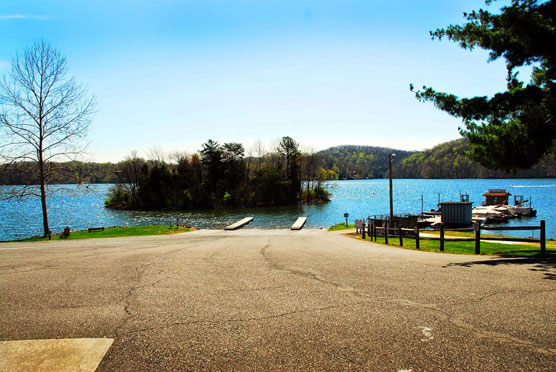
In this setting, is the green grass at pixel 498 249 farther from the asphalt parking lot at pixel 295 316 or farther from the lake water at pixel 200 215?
the lake water at pixel 200 215

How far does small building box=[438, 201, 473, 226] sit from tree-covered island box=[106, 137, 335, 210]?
4845 centimetres

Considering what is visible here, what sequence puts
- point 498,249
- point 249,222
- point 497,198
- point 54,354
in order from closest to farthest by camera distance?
point 54,354
point 498,249
point 249,222
point 497,198

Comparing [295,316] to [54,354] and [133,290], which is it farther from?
[133,290]

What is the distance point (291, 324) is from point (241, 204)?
83820 mm

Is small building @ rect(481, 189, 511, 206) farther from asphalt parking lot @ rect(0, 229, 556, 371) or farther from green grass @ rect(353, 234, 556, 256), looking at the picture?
asphalt parking lot @ rect(0, 229, 556, 371)

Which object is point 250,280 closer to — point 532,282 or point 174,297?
point 174,297

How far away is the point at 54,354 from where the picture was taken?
432 centimetres

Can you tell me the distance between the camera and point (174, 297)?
6.33 metres

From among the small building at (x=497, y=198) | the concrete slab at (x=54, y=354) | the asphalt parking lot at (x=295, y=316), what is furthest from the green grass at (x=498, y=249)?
the small building at (x=497, y=198)

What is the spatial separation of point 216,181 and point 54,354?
88.1m

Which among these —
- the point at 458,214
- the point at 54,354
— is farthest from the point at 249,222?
the point at 54,354

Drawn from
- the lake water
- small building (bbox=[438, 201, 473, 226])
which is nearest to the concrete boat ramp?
the lake water

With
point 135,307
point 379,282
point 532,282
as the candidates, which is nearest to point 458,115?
point 532,282

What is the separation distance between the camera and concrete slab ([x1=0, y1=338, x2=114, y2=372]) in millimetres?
4055
